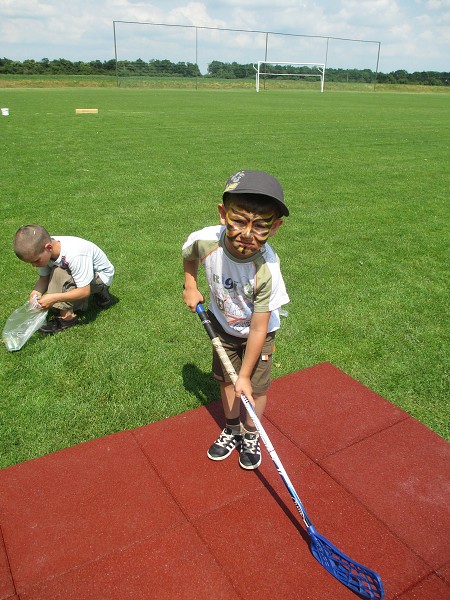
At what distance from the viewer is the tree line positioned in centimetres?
4812

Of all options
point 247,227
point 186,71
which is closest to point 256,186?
point 247,227

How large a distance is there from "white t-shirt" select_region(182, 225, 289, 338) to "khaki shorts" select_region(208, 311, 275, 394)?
7 centimetres

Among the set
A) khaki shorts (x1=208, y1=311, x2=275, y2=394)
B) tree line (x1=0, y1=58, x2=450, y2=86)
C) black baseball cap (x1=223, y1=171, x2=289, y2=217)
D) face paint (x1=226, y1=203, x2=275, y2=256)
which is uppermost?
tree line (x1=0, y1=58, x2=450, y2=86)

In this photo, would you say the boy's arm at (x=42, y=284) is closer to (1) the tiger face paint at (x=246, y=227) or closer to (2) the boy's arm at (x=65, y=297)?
(2) the boy's arm at (x=65, y=297)

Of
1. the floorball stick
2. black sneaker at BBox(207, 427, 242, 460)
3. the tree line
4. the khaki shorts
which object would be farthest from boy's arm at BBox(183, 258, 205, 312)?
the tree line

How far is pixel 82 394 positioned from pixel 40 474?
84 centimetres

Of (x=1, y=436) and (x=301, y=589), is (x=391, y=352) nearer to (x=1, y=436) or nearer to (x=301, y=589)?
(x=301, y=589)

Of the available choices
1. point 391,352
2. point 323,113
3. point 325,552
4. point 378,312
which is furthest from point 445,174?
point 323,113

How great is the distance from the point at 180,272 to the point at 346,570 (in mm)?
3995

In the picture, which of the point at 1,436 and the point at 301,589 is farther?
the point at 1,436

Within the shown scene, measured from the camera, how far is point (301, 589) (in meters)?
2.23

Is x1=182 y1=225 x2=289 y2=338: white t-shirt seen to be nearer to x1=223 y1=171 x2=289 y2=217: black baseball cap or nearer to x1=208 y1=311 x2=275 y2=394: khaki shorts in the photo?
x1=208 y1=311 x2=275 y2=394: khaki shorts

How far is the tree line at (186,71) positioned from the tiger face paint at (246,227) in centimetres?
4966

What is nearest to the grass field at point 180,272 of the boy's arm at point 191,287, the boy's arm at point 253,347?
the boy's arm at point 253,347
